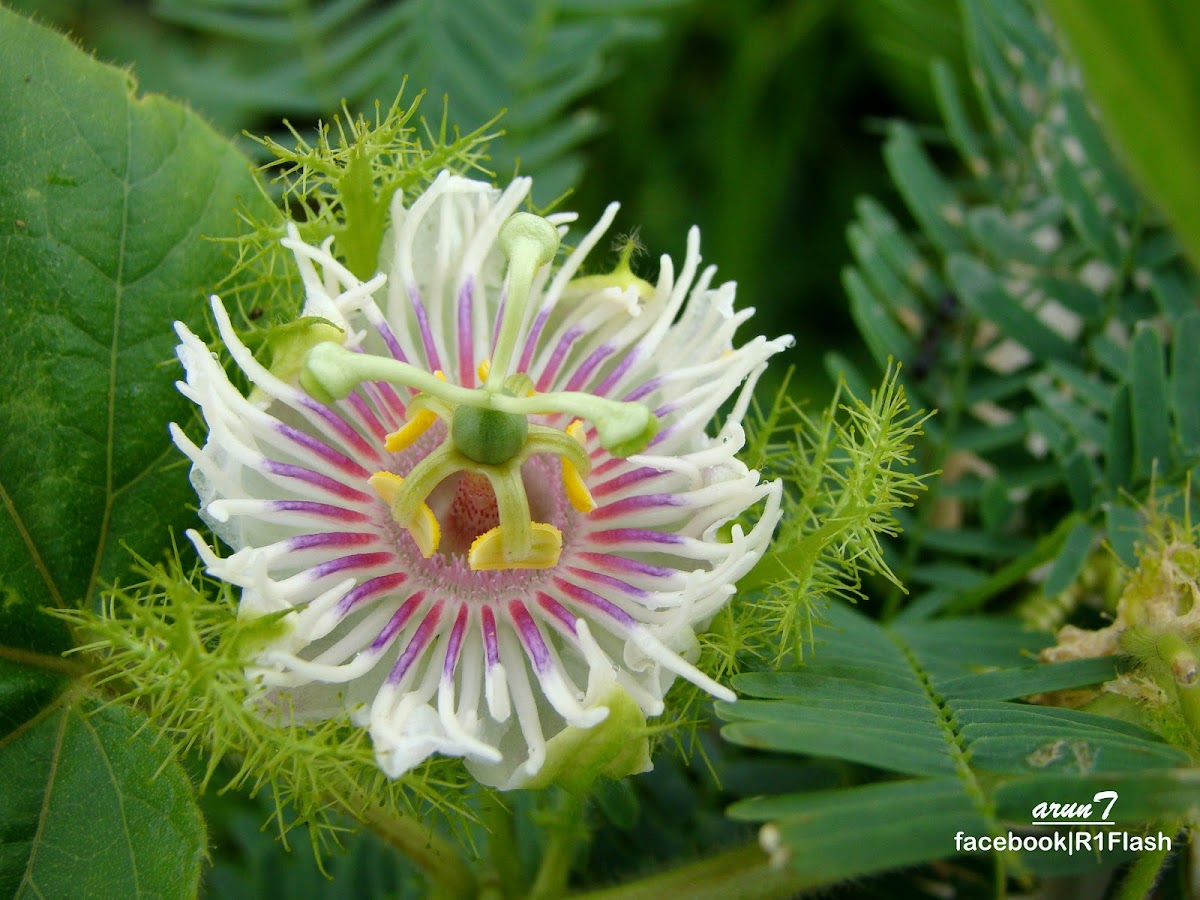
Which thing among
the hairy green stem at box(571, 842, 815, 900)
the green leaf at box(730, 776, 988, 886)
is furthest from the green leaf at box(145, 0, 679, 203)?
the green leaf at box(730, 776, 988, 886)

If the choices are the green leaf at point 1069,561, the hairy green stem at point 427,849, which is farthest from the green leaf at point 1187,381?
the hairy green stem at point 427,849

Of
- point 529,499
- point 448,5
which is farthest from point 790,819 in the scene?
point 448,5

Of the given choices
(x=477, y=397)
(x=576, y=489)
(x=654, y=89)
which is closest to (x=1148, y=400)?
(x=576, y=489)

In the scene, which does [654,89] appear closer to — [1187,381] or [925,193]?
[925,193]

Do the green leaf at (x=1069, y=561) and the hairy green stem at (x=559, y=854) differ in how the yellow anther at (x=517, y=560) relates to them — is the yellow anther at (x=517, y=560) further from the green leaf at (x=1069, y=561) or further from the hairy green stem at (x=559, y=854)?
the green leaf at (x=1069, y=561)

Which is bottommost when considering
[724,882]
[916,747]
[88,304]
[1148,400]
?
[724,882]

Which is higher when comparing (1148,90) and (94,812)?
(1148,90)
